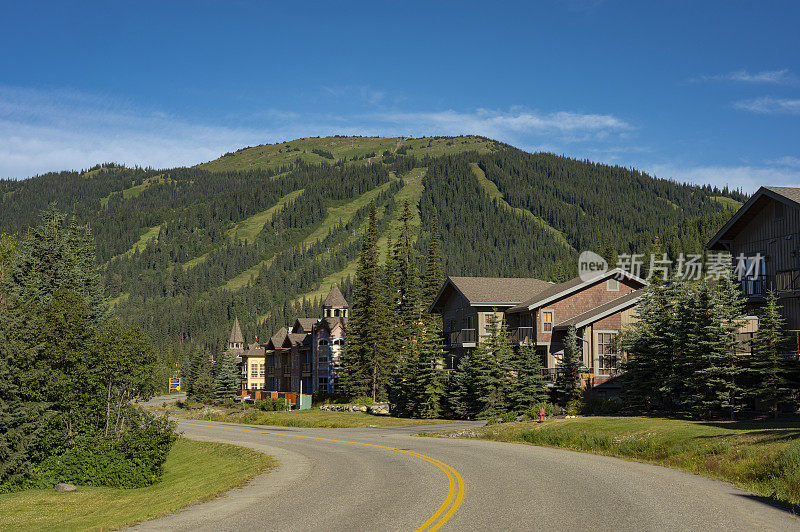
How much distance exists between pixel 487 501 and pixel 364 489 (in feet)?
12.1

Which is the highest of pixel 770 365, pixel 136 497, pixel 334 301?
pixel 334 301

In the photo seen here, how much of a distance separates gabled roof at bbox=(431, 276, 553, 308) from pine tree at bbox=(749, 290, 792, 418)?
90.2 feet

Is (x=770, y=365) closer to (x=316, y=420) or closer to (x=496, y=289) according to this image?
(x=496, y=289)

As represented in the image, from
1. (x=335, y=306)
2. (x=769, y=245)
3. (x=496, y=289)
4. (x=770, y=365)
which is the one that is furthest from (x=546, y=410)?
(x=335, y=306)

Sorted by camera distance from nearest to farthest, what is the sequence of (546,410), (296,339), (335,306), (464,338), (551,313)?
(546,410)
(551,313)
(464,338)
(335,306)
(296,339)

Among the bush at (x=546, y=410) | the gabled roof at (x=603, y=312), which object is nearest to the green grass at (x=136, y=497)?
the bush at (x=546, y=410)

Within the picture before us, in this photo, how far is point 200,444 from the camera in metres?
37.9

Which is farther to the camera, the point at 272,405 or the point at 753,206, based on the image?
the point at 272,405

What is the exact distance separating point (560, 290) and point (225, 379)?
48526mm

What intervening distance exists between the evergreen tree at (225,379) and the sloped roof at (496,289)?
35777 mm

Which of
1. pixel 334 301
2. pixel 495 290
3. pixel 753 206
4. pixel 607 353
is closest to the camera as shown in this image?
pixel 753 206

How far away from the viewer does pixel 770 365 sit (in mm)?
30172

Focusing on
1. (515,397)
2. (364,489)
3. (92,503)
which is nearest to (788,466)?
(364,489)

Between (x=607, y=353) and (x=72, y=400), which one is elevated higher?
(x=607, y=353)
